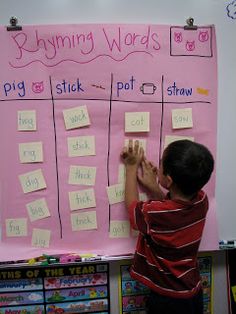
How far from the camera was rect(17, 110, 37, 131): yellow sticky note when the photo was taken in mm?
1070

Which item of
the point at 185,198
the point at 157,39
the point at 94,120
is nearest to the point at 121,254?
the point at 185,198

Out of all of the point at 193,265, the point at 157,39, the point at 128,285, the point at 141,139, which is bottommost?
the point at 128,285

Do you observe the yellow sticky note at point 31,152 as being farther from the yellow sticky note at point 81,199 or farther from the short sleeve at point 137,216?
the short sleeve at point 137,216

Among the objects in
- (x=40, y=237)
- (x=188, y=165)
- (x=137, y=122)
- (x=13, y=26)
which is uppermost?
(x=13, y=26)

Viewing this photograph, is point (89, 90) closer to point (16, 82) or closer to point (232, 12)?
point (16, 82)

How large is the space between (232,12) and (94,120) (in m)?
0.58

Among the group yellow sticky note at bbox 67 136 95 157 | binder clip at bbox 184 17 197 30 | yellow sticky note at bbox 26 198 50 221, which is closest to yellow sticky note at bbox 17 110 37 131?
yellow sticky note at bbox 67 136 95 157

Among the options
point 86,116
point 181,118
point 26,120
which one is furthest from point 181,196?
point 26,120

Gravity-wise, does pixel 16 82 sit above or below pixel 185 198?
above

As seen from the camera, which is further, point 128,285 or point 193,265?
point 128,285

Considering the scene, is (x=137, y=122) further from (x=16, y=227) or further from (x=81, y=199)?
(x=16, y=227)

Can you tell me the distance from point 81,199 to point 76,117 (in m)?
0.26

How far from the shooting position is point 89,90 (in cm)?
108

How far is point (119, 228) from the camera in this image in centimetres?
113
